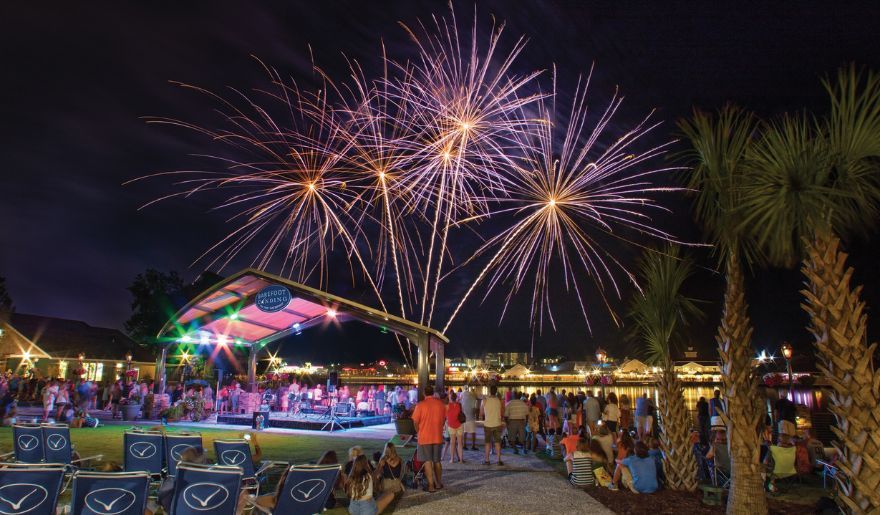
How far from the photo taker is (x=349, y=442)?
1636 cm

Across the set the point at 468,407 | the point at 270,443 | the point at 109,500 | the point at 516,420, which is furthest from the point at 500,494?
the point at 270,443

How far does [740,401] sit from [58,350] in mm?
43352

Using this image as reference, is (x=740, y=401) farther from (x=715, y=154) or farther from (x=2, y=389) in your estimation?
(x=2, y=389)

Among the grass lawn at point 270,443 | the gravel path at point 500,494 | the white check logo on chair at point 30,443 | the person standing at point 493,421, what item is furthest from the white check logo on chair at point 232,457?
the person standing at point 493,421

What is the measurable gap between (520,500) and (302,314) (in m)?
17.3

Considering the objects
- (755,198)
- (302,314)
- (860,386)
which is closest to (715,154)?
(755,198)

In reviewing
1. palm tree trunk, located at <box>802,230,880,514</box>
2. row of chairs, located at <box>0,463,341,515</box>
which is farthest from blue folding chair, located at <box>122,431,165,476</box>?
palm tree trunk, located at <box>802,230,880,514</box>

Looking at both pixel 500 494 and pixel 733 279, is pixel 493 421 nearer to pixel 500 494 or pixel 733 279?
pixel 500 494

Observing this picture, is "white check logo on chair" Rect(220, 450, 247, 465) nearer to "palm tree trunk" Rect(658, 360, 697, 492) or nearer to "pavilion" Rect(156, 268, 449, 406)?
"palm tree trunk" Rect(658, 360, 697, 492)

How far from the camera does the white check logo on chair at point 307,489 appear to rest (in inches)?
251

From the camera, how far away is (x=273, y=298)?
68.5 feet

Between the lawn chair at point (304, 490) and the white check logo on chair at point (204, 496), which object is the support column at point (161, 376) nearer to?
the lawn chair at point (304, 490)

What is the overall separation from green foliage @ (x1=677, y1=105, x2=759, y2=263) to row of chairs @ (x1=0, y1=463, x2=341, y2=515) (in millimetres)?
7125

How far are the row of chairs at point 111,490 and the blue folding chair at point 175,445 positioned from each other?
3.02m
